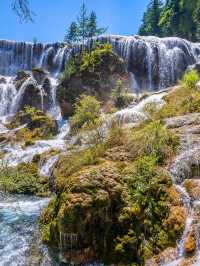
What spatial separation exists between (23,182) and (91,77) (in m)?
16.1

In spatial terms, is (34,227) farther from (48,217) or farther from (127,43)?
(127,43)

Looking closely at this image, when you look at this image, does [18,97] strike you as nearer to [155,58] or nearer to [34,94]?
[34,94]

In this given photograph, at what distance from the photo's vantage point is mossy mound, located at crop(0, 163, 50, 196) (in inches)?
661

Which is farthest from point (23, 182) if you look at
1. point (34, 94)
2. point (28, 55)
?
point (28, 55)

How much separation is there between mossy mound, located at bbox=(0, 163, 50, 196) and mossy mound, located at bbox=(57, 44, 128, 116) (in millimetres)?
12609

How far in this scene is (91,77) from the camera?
31.8 metres

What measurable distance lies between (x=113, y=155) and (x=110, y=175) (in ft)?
10.2

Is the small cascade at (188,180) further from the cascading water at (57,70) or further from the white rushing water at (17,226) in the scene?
the cascading water at (57,70)

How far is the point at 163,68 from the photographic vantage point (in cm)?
3644

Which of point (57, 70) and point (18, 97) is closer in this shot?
point (18, 97)

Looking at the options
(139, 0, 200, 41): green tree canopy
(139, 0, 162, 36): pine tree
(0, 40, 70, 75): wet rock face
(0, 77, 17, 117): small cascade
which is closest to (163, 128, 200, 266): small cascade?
(0, 77, 17, 117): small cascade

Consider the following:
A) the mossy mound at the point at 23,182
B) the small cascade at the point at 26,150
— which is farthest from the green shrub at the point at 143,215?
the small cascade at the point at 26,150

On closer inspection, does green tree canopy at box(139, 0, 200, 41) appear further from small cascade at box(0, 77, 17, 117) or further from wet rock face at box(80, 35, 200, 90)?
small cascade at box(0, 77, 17, 117)

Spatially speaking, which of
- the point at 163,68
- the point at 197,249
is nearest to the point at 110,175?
the point at 197,249
